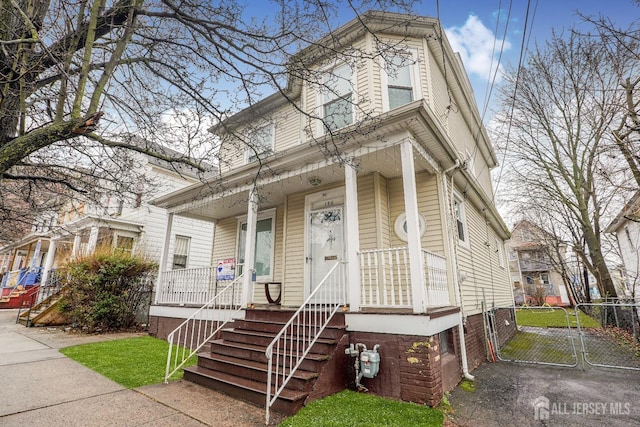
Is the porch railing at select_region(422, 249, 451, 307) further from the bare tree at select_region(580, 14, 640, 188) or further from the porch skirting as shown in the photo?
the bare tree at select_region(580, 14, 640, 188)

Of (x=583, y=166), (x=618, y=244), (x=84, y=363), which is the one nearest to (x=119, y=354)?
(x=84, y=363)

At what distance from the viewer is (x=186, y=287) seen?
312 inches

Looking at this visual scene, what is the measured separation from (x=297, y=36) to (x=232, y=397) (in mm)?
4667

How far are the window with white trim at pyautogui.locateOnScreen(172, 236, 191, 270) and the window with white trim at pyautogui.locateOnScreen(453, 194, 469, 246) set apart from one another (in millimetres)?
12196

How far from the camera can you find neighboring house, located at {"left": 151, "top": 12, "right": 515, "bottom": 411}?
13.9ft

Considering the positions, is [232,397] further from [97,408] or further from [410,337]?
[410,337]

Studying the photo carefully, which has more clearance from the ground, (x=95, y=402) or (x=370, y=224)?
(x=370, y=224)

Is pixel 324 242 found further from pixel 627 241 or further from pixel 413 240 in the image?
pixel 627 241

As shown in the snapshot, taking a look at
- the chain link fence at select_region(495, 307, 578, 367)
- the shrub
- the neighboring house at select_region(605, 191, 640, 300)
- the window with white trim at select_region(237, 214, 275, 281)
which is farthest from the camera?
the neighboring house at select_region(605, 191, 640, 300)

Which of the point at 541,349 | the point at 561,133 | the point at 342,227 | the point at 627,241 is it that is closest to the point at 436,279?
the point at 342,227

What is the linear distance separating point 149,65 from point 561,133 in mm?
13237

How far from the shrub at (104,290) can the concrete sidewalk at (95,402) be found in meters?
3.26

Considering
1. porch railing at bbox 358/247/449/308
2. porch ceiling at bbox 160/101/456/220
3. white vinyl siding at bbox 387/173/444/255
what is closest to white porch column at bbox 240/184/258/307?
porch ceiling at bbox 160/101/456/220

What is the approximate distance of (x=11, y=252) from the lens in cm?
2391
